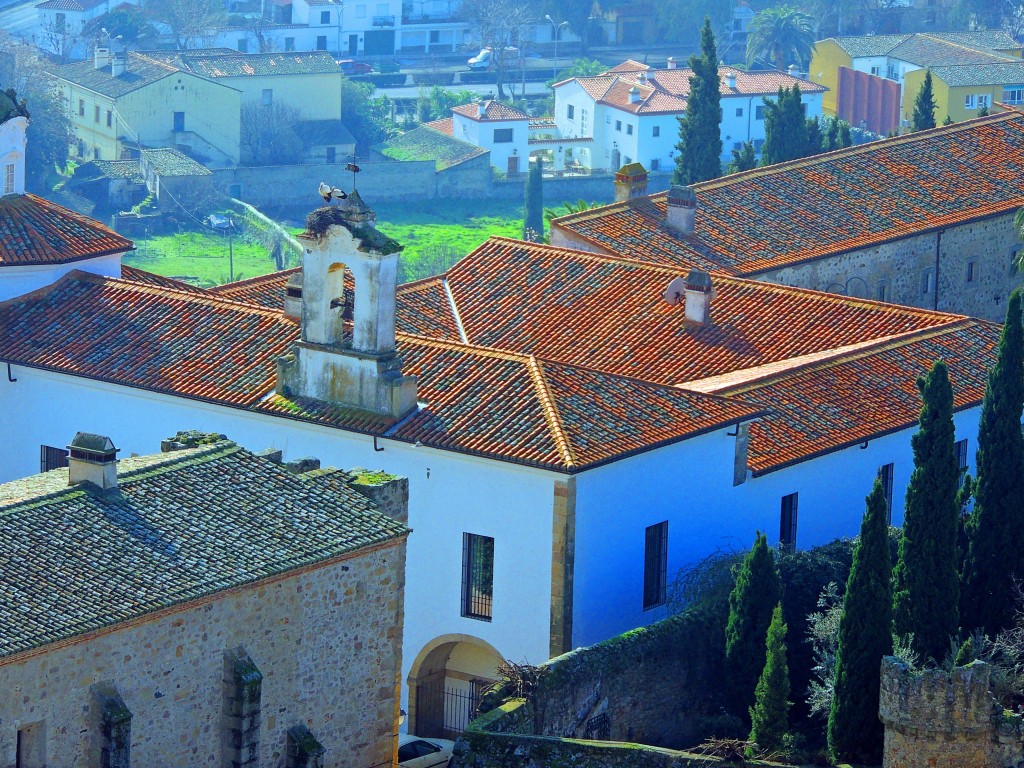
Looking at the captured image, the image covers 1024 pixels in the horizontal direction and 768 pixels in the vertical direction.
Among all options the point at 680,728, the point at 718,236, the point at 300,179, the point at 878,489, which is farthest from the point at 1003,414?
the point at 300,179

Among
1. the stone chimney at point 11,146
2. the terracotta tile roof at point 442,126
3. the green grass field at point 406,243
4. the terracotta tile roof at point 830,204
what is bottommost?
the green grass field at point 406,243

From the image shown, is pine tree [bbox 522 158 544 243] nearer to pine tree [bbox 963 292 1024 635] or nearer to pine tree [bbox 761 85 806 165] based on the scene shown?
pine tree [bbox 761 85 806 165]

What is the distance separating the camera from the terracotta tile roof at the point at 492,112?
11069cm

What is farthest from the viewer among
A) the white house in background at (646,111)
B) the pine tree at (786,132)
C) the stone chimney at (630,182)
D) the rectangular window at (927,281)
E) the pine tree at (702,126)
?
the white house in background at (646,111)

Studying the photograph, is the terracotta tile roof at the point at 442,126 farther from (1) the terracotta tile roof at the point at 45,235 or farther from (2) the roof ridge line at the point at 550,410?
(2) the roof ridge line at the point at 550,410

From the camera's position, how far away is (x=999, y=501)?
33875mm

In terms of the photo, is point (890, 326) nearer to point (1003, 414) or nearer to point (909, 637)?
point (1003, 414)

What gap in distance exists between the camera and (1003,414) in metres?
34.0

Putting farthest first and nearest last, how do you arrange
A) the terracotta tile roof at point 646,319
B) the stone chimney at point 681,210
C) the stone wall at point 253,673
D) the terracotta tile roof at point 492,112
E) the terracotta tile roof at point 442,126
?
the terracotta tile roof at point 442,126 → the terracotta tile roof at point 492,112 → the stone chimney at point 681,210 → the terracotta tile roof at point 646,319 → the stone wall at point 253,673

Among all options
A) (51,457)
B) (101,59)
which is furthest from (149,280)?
(101,59)

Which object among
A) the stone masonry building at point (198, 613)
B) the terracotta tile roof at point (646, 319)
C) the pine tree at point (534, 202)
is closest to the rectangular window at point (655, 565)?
the stone masonry building at point (198, 613)

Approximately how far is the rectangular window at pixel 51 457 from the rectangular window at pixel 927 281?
831 inches

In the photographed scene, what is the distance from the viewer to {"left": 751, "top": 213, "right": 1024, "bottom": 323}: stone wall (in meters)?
50.7

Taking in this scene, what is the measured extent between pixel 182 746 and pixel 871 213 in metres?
28.2
